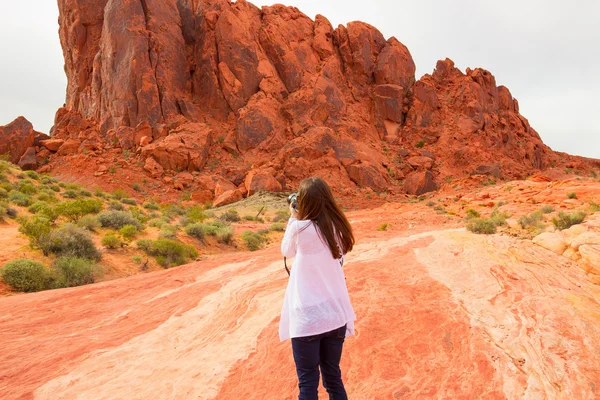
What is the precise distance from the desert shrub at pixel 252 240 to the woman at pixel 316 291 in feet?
42.9

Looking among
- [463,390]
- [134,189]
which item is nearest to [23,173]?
[134,189]

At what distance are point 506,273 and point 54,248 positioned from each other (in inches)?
425

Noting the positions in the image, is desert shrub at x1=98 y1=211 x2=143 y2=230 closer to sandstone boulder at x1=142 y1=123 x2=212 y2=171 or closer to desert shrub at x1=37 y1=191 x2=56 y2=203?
desert shrub at x1=37 y1=191 x2=56 y2=203

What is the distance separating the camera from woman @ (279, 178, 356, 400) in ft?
8.76

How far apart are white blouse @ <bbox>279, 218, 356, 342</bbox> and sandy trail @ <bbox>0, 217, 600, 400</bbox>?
1.51m

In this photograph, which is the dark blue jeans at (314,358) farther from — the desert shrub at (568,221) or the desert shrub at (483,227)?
the desert shrub at (568,221)

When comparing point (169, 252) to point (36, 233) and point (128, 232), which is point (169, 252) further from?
point (36, 233)

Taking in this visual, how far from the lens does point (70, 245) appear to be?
33.9ft

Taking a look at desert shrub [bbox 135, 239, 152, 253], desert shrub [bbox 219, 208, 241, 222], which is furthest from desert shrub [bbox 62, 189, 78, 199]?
desert shrub [bbox 135, 239, 152, 253]

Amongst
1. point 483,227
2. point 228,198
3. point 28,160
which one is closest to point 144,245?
point 483,227

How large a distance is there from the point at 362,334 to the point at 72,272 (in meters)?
7.55

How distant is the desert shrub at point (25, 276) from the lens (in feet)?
27.0

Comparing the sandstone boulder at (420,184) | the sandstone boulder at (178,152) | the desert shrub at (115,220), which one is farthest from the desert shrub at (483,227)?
the sandstone boulder at (178,152)

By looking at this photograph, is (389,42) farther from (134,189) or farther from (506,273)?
(506,273)
